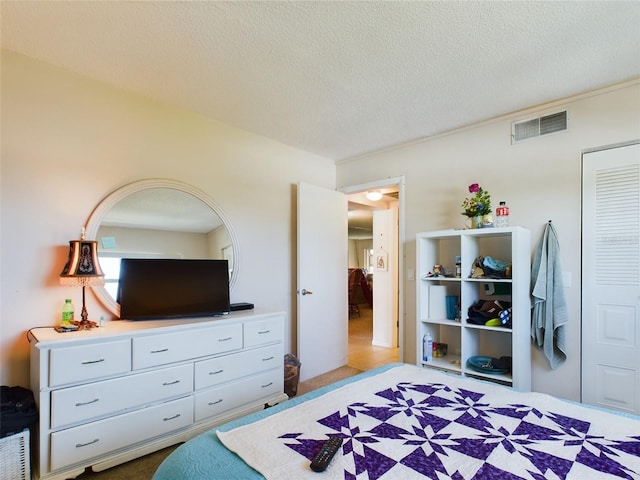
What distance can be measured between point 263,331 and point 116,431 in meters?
1.12

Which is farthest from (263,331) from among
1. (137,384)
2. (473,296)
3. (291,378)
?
(473,296)

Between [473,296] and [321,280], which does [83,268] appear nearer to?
[321,280]

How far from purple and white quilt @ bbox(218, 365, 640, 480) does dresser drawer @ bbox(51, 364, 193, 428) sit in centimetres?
111

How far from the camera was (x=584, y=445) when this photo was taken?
3.86ft

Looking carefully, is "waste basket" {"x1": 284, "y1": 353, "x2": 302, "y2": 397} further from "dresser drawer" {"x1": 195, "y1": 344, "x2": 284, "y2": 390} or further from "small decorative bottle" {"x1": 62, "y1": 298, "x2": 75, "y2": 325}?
"small decorative bottle" {"x1": 62, "y1": 298, "x2": 75, "y2": 325}

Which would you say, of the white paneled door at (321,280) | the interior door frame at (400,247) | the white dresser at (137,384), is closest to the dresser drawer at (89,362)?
the white dresser at (137,384)

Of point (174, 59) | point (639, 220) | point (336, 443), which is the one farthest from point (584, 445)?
point (174, 59)

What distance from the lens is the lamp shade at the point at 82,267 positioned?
210 cm

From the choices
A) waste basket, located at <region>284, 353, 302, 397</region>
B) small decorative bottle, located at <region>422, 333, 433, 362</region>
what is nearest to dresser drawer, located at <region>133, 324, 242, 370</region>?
waste basket, located at <region>284, 353, 302, 397</region>

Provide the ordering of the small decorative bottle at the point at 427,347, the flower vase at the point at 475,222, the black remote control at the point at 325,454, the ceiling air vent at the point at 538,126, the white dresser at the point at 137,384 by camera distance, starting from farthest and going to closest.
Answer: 1. the small decorative bottle at the point at 427,347
2. the flower vase at the point at 475,222
3. the ceiling air vent at the point at 538,126
4. the white dresser at the point at 137,384
5. the black remote control at the point at 325,454

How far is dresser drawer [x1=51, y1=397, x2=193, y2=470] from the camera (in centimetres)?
183

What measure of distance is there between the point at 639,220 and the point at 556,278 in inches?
24.3

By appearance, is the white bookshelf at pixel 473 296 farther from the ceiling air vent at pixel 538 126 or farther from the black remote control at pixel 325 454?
the black remote control at pixel 325 454

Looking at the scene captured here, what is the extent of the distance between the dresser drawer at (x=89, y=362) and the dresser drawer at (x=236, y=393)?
59 centimetres
